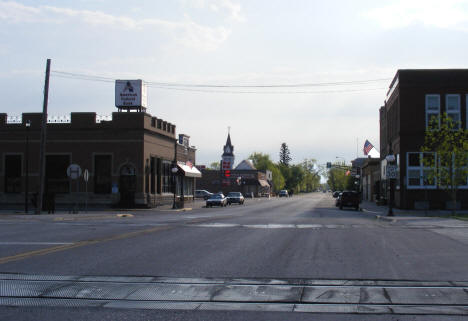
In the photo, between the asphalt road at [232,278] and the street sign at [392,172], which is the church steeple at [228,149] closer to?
the street sign at [392,172]

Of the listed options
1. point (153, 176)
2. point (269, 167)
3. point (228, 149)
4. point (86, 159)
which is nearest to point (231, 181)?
point (228, 149)

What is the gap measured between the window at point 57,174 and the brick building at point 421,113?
27510 mm

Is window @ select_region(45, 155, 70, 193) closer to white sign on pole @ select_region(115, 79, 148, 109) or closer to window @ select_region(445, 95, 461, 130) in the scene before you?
white sign on pole @ select_region(115, 79, 148, 109)

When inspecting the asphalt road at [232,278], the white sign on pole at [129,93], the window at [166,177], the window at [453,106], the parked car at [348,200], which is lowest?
the asphalt road at [232,278]

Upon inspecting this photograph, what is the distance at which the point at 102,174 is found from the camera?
46062 mm

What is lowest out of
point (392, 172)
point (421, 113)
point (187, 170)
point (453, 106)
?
point (392, 172)

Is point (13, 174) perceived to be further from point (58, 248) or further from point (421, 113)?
point (58, 248)

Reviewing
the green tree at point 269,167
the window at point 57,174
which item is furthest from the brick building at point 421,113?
the green tree at point 269,167

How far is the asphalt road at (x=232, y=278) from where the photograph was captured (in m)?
7.43

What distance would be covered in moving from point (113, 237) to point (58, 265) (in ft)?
19.3

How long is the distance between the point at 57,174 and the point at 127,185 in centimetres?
634

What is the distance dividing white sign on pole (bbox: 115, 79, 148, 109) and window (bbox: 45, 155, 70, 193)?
22.4ft

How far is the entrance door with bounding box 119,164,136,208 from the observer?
4544cm

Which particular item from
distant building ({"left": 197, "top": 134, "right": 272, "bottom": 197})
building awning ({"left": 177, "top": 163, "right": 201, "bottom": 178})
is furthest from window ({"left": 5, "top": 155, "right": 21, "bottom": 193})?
distant building ({"left": 197, "top": 134, "right": 272, "bottom": 197})
